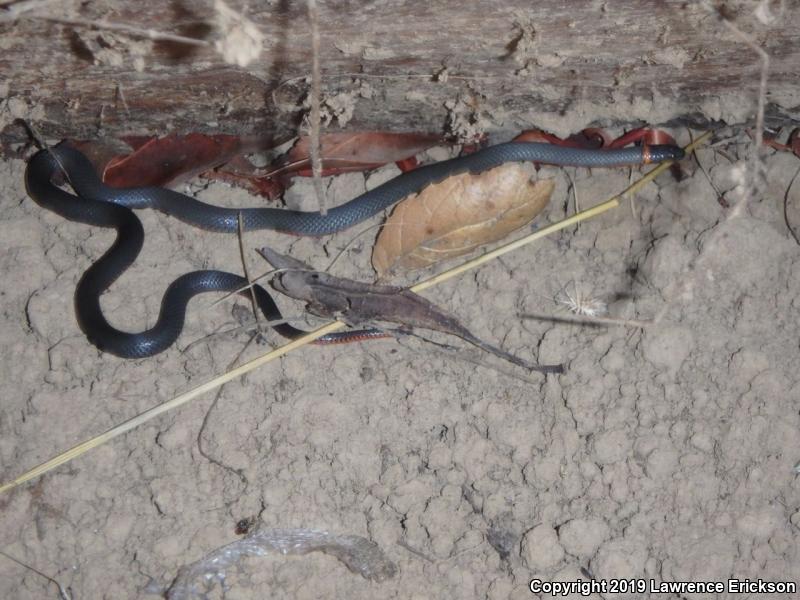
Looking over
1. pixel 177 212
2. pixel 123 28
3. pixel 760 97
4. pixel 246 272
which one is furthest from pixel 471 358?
pixel 123 28

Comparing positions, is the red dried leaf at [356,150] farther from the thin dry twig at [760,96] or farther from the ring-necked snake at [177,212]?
the thin dry twig at [760,96]

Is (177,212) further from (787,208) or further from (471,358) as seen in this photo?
(787,208)

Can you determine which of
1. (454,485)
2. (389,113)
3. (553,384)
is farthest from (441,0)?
(454,485)

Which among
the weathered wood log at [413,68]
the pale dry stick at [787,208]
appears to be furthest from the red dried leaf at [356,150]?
the pale dry stick at [787,208]

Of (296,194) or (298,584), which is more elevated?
(296,194)

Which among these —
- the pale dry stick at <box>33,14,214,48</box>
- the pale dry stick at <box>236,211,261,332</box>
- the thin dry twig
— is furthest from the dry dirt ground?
the pale dry stick at <box>33,14,214,48</box>

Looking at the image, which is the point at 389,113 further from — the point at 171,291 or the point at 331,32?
the point at 171,291
